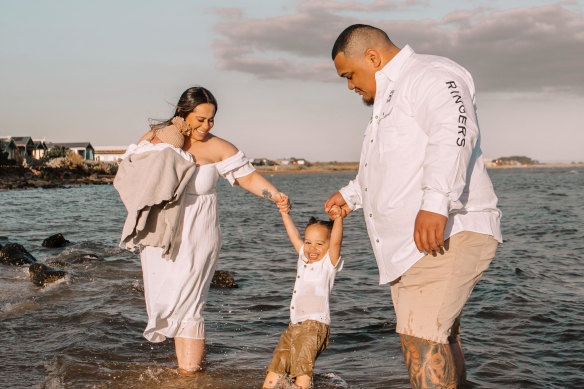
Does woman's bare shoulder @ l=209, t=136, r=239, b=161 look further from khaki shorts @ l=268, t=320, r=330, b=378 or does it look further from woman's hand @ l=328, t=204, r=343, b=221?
khaki shorts @ l=268, t=320, r=330, b=378

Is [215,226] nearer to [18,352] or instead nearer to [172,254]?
[172,254]

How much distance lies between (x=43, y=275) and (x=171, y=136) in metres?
6.46

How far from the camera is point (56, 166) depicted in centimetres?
7369

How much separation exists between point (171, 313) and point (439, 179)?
2.80 m

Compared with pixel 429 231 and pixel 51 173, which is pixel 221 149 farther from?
pixel 51 173

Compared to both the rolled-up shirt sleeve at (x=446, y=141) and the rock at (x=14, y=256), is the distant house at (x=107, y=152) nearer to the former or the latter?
the rock at (x=14, y=256)

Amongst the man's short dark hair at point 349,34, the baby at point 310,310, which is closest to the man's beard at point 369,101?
the man's short dark hair at point 349,34

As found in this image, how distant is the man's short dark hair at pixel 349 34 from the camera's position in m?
3.50

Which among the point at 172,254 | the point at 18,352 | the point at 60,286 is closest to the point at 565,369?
the point at 172,254

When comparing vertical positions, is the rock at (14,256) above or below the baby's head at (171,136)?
below

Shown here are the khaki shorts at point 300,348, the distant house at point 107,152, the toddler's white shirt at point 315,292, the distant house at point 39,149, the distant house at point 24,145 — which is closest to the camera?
the khaki shorts at point 300,348

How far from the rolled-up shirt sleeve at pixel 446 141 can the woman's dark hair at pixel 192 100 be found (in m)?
2.23

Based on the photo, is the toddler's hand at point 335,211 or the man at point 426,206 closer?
the man at point 426,206

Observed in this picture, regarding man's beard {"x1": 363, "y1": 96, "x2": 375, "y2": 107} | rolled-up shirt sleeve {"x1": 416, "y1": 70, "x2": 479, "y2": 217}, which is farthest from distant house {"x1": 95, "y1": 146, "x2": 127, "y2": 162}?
rolled-up shirt sleeve {"x1": 416, "y1": 70, "x2": 479, "y2": 217}
